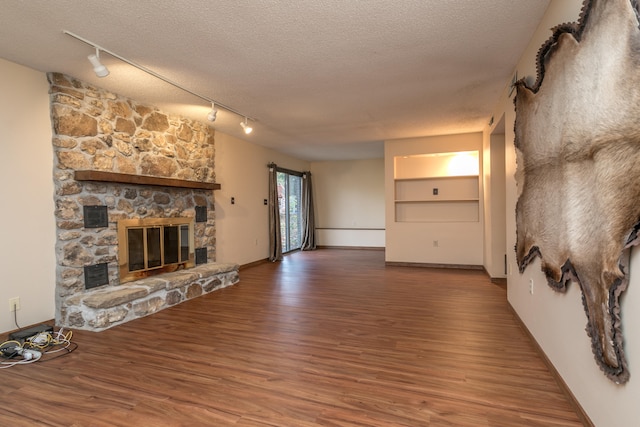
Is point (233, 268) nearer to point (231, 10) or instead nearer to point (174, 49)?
point (174, 49)

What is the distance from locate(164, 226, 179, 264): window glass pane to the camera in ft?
14.7

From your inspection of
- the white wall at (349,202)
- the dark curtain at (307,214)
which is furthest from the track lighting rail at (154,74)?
the white wall at (349,202)

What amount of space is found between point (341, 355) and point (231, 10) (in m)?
2.59

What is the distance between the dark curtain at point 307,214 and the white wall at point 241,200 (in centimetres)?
164

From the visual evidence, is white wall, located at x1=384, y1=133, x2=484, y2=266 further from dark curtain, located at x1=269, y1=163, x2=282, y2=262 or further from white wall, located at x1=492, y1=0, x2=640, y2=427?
white wall, located at x1=492, y1=0, x2=640, y2=427

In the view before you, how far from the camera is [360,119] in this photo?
196 inches

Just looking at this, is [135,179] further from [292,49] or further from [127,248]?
[292,49]

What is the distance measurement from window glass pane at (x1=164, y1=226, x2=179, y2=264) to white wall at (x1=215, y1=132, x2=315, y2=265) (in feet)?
3.30

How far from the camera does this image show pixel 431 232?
6.32 m

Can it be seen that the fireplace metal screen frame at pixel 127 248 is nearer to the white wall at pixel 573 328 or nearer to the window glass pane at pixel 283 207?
the window glass pane at pixel 283 207

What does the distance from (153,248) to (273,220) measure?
322 cm

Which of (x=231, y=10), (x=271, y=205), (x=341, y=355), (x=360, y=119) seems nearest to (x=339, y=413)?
(x=341, y=355)

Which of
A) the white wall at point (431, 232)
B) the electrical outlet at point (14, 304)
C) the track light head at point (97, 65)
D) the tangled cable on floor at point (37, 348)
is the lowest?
the tangled cable on floor at point (37, 348)

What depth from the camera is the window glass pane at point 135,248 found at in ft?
13.1
